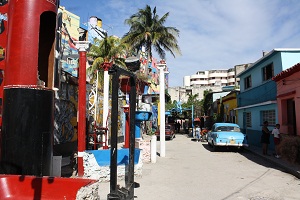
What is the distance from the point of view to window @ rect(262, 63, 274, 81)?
16.7 metres

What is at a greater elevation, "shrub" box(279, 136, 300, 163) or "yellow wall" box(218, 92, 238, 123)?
"yellow wall" box(218, 92, 238, 123)

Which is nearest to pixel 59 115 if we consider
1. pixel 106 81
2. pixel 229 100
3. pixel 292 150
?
pixel 106 81

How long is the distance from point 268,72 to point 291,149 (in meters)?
6.98

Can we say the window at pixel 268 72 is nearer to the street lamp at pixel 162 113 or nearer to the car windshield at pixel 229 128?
the car windshield at pixel 229 128

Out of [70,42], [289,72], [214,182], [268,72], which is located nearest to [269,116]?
[268,72]

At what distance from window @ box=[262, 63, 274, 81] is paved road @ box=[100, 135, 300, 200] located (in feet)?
22.5

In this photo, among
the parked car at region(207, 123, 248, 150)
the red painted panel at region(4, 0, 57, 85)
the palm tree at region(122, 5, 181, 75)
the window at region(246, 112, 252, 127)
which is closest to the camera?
the red painted panel at region(4, 0, 57, 85)

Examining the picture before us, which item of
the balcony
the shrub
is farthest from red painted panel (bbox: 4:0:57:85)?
the balcony

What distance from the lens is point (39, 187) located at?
448 cm

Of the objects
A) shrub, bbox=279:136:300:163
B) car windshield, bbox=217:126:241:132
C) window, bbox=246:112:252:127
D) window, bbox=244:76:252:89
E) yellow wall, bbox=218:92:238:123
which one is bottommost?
shrub, bbox=279:136:300:163

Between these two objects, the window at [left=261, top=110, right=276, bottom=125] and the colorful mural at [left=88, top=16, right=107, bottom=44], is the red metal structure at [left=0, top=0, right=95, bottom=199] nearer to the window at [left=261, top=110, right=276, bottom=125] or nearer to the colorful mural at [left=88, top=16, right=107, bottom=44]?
the window at [left=261, top=110, right=276, bottom=125]

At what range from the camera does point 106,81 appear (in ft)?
34.6

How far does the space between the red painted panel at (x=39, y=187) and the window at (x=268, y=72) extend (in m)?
15.2

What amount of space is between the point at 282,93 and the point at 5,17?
1291 centimetres
